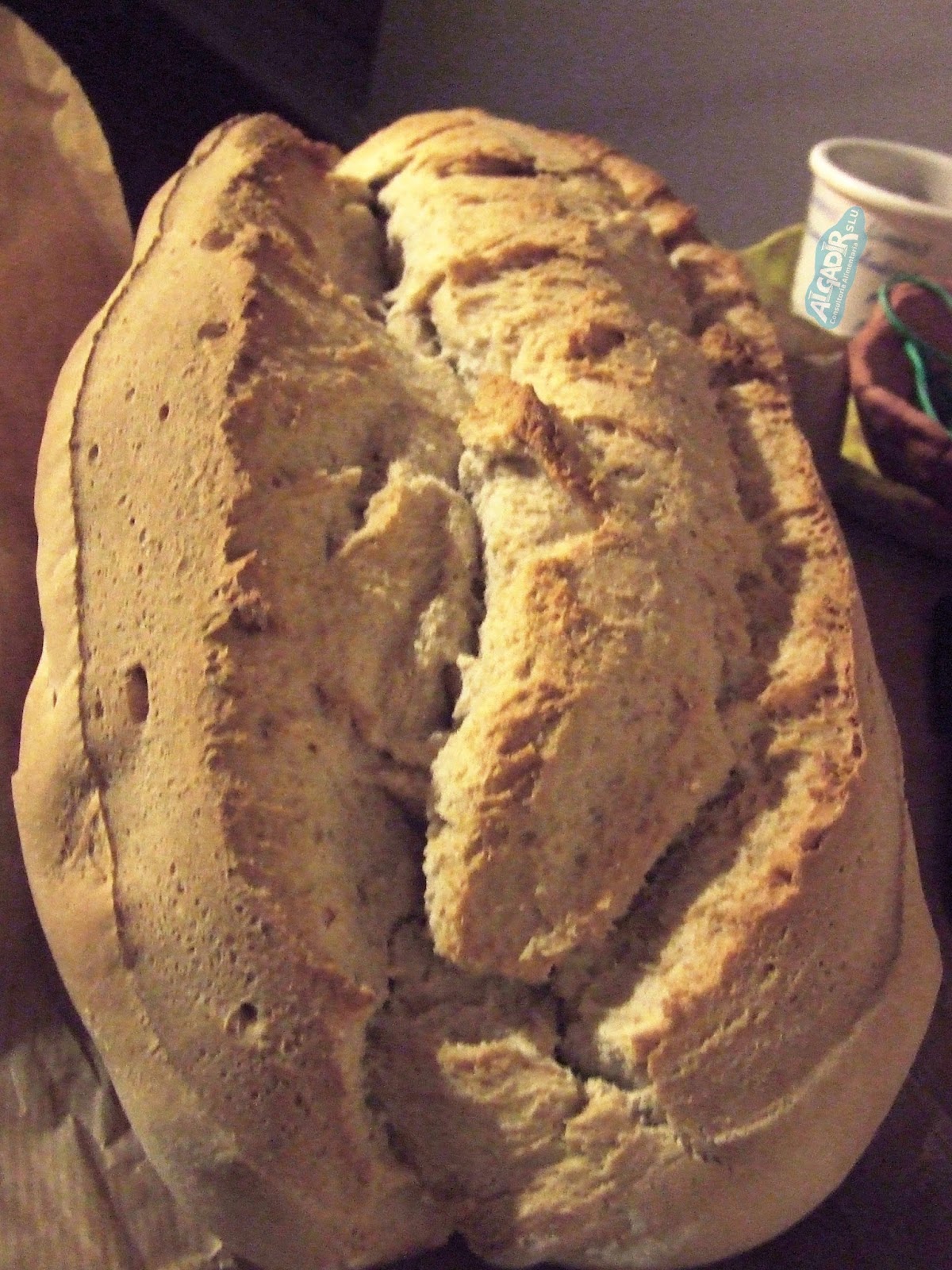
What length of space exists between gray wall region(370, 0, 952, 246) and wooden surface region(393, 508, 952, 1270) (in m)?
1.13

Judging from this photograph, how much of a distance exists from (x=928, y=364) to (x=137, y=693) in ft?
4.50

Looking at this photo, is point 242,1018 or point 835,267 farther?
point 835,267

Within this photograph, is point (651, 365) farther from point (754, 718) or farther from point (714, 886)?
point (714, 886)

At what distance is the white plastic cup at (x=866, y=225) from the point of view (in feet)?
5.74

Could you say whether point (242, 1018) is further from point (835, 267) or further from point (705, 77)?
point (705, 77)

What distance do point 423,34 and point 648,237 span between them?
1.64 meters

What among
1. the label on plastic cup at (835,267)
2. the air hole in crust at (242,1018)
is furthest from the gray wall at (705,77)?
the air hole in crust at (242,1018)

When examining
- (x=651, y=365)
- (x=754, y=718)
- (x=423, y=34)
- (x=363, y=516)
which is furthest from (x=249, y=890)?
(x=423, y=34)

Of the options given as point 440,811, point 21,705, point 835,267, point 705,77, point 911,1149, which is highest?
point 705,77

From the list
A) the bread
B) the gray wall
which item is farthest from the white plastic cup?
the bread

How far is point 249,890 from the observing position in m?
0.80

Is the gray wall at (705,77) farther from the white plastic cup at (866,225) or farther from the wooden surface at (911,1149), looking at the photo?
the wooden surface at (911,1149)

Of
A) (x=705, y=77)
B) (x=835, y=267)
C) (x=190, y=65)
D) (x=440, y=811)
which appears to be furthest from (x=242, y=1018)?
(x=705, y=77)

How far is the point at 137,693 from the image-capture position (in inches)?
35.2
